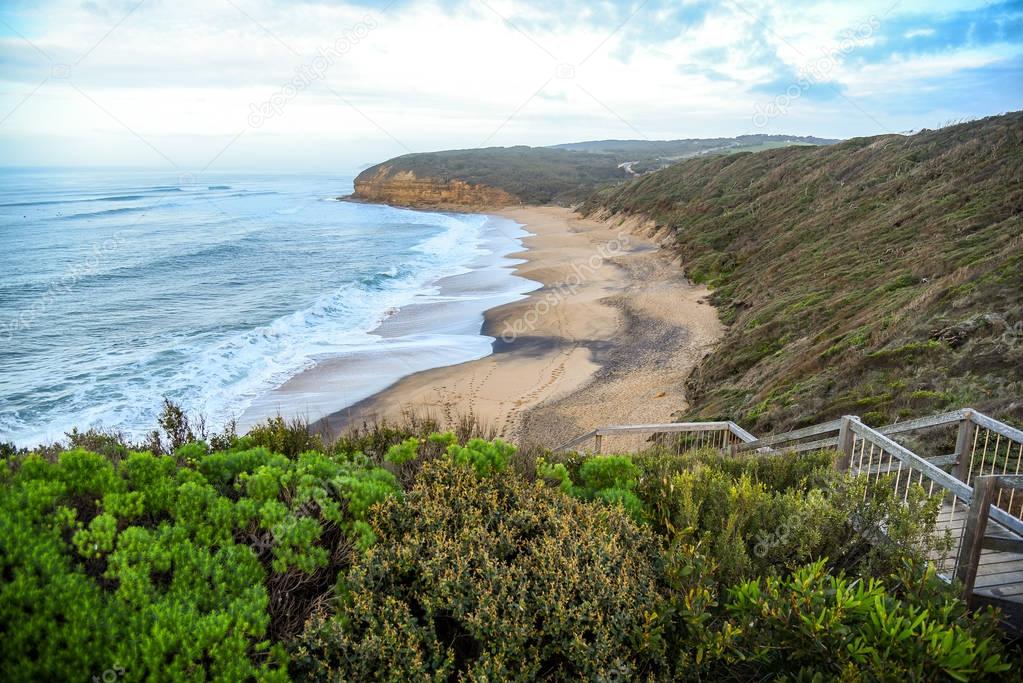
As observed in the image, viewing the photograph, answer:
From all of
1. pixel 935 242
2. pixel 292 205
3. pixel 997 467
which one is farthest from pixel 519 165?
pixel 997 467

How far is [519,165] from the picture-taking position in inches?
4262

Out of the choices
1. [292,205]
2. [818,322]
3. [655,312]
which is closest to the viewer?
[818,322]

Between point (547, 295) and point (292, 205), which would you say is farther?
point (292, 205)

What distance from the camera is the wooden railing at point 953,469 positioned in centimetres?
401

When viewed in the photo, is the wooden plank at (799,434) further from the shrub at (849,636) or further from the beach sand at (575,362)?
the beach sand at (575,362)

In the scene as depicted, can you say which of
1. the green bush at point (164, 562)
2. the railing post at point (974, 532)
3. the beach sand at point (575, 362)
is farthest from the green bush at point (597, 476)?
the beach sand at point (575, 362)

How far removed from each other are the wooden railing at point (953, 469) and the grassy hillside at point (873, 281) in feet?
4.76

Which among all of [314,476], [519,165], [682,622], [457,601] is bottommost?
[682,622]

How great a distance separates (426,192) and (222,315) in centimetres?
6816

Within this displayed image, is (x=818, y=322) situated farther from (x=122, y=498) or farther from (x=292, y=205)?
(x=292, y=205)

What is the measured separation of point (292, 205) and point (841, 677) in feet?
319

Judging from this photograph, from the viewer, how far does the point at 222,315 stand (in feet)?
86.3

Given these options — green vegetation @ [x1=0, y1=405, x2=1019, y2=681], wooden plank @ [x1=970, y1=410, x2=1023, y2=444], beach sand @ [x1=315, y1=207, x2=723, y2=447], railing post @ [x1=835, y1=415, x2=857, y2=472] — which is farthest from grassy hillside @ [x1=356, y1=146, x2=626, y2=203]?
green vegetation @ [x1=0, y1=405, x2=1019, y2=681]

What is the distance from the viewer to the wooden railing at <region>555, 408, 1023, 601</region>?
4.01 metres
